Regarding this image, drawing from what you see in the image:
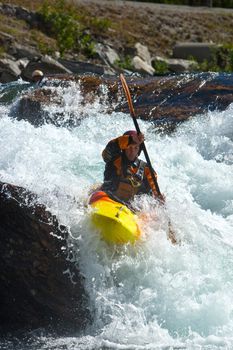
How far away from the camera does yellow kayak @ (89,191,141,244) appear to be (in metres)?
6.26

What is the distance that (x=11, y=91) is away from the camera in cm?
1416

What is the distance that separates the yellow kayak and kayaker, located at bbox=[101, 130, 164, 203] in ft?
2.17

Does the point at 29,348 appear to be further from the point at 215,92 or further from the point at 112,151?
the point at 215,92

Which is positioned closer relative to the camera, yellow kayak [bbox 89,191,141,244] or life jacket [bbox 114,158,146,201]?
yellow kayak [bbox 89,191,141,244]

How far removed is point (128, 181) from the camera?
23.7ft

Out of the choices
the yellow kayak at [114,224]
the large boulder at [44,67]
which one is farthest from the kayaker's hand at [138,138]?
the large boulder at [44,67]

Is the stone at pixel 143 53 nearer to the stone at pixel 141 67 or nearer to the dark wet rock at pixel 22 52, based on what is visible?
the stone at pixel 141 67

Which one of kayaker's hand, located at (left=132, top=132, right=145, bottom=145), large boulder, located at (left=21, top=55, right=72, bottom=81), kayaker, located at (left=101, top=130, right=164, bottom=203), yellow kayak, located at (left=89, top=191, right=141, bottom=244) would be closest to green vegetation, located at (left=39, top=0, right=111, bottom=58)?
large boulder, located at (left=21, top=55, right=72, bottom=81)

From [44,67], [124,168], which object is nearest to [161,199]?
[124,168]

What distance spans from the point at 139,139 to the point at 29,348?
2496 millimetres

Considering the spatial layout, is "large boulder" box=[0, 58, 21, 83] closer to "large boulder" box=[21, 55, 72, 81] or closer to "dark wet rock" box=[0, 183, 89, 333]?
"large boulder" box=[21, 55, 72, 81]

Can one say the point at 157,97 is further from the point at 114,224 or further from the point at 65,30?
the point at 65,30

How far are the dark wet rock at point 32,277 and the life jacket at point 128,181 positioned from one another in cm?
139

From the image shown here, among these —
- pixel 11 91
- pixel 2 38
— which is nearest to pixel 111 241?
pixel 11 91
